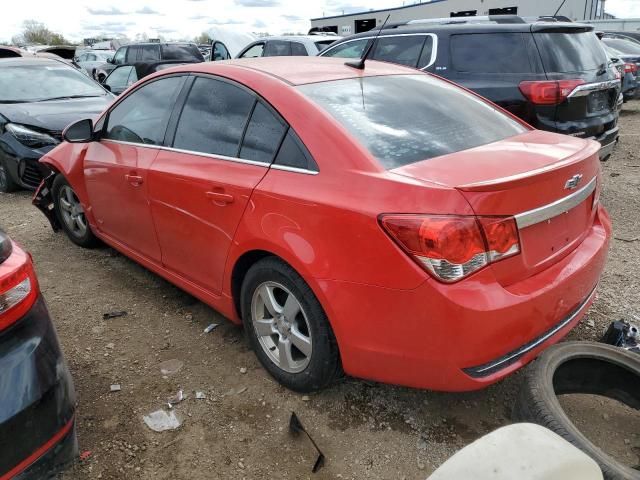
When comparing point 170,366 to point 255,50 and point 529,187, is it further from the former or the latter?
point 255,50

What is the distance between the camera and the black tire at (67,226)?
4531 mm

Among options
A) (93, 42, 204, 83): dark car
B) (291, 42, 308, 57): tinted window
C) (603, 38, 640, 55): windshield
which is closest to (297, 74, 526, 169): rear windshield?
(291, 42, 308, 57): tinted window

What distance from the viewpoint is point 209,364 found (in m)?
2.98

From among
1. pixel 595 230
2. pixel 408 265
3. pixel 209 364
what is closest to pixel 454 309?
pixel 408 265

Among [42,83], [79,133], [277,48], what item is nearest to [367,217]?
[79,133]

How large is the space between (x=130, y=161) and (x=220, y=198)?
110cm

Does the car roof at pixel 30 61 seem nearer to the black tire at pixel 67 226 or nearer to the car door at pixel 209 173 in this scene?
the black tire at pixel 67 226

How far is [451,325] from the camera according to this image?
194cm

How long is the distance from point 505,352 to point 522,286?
0.27m

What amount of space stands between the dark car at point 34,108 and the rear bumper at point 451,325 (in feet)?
17.6

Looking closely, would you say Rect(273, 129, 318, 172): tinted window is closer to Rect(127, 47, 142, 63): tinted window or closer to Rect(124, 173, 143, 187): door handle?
Rect(124, 173, 143, 187): door handle

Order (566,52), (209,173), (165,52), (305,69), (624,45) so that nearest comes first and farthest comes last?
(209,173)
(305,69)
(566,52)
(624,45)
(165,52)

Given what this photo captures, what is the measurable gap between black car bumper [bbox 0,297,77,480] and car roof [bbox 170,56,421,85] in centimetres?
164

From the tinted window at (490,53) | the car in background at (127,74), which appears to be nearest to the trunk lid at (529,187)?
the tinted window at (490,53)
